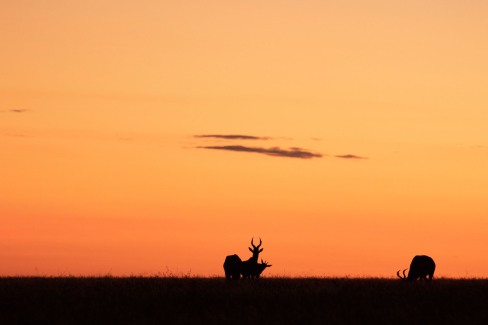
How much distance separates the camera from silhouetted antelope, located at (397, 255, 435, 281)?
37.0 metres

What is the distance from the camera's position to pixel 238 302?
95.2 ft

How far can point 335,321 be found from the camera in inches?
1014

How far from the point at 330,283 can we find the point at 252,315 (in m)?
8.02

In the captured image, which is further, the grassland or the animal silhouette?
the animal silhouette

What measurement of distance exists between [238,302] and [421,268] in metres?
10.6

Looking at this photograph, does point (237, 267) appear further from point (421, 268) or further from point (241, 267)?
point (421, 268)

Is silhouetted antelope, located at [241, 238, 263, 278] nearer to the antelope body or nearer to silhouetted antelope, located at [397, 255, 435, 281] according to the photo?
the antelope body

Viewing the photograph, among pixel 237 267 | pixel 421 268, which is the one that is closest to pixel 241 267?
pixel 237 267

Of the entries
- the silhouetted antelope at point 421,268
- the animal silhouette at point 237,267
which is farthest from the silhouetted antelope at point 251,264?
the silhouetted antelope at point 421,268

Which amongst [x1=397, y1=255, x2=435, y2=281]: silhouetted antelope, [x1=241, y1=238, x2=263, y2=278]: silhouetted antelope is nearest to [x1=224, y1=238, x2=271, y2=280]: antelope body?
[x1=241, y1=238, x2=263, y2=278]: silhouetted antelope

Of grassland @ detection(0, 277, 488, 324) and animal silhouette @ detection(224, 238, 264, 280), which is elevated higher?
animal silhouette @ detection(224, 238, 264, 280)

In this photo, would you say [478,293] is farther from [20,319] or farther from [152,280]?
[20,319]

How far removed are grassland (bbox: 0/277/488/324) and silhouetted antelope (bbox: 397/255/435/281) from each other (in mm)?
2289

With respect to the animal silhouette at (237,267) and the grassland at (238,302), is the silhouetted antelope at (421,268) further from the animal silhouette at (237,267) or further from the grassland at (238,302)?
the animal silhouette at (237,267)
